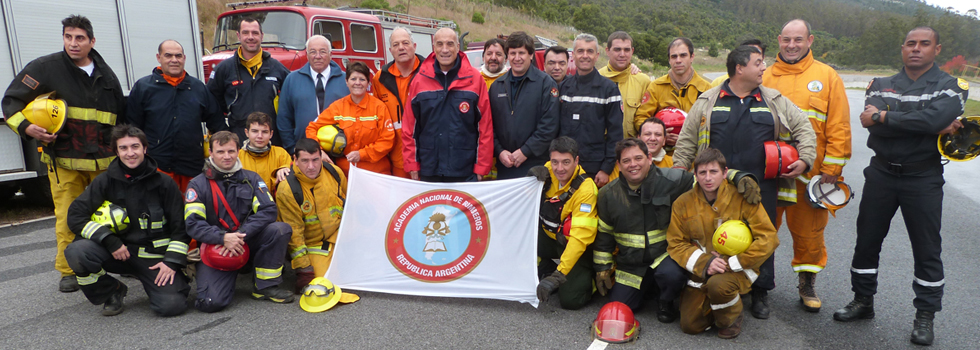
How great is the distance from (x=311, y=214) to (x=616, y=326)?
262 centimetres

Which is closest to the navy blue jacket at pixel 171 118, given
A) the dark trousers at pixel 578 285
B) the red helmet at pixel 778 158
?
the dark trousers at pixel 578 285

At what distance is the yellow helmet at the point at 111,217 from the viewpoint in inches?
158

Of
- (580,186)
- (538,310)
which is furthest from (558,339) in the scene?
(580,186)

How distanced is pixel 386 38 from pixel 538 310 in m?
8.14

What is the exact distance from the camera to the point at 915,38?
12.8 ft

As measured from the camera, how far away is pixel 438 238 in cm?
460

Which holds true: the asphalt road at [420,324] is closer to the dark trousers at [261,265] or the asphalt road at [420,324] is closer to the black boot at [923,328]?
the black boot at [923,328]

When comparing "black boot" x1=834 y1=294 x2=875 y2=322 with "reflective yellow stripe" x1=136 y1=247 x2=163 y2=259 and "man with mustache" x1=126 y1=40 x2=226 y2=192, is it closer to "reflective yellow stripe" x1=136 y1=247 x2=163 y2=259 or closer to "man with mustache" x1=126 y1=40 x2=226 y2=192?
"reflective yellow stripe" x1=136 y1=247 x2=163 y2=259

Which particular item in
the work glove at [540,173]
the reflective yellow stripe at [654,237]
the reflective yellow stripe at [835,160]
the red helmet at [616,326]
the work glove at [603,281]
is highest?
the reflective yellow stripe at [835,160]

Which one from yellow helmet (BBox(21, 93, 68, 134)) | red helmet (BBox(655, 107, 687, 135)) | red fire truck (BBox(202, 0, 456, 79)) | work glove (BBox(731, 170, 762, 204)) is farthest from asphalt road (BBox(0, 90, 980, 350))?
red fire truck (BBox(202, 0, 456, 79))

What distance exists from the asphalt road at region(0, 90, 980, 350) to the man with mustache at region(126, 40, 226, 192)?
1.12 metres

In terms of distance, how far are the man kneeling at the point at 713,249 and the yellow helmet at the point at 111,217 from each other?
153 inches

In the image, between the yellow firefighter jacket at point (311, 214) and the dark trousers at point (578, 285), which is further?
the yellow firefighter jacket at point (311, 214)

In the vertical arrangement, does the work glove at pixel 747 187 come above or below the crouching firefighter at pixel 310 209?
above
